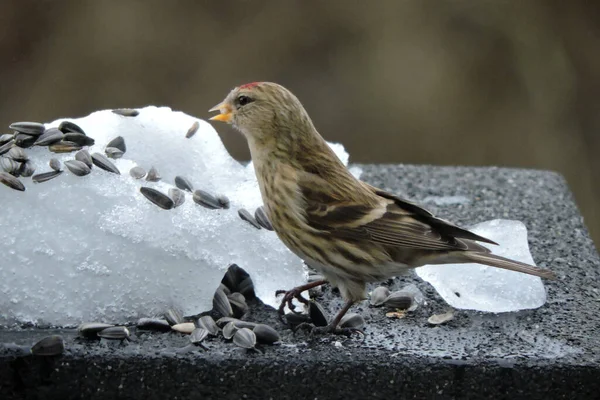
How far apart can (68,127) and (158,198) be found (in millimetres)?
469

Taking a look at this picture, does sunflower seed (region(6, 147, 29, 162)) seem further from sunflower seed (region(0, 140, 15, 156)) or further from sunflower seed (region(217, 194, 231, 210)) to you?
sunflower seed (region(217, 194, 231, 210))

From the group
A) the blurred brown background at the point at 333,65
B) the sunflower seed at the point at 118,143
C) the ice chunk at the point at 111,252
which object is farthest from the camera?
the blurred brown background at the point at 333,65

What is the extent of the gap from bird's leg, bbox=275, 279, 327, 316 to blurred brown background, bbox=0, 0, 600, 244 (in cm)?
413

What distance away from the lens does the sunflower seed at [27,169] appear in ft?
11.2

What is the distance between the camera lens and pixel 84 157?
3512 millimetres

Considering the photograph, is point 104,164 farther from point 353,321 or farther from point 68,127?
point 353,321

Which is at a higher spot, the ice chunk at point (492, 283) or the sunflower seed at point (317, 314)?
the ice chunk at point (492, 283)

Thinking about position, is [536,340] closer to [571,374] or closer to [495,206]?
[571,374]

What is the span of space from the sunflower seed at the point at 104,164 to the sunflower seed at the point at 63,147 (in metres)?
0.08

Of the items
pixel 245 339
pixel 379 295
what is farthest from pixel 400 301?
pixel 245 339

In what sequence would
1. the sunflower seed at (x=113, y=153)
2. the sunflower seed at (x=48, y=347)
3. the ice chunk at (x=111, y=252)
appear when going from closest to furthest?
1. the sunflower seed at (x=48, y=347)
2. the ice chunk at (x=111, y=252)
3. the sunflower seed at (x=113, y=153)

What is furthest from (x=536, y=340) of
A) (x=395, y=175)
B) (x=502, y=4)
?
(x=502, y=4)

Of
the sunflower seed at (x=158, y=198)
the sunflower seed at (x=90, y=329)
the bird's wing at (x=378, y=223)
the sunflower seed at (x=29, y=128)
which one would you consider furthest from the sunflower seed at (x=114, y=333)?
the sunflower seed at (x=29, y=128)

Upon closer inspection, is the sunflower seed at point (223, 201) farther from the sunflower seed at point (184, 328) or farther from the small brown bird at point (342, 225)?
the sunflower seed at point (184, 328)
